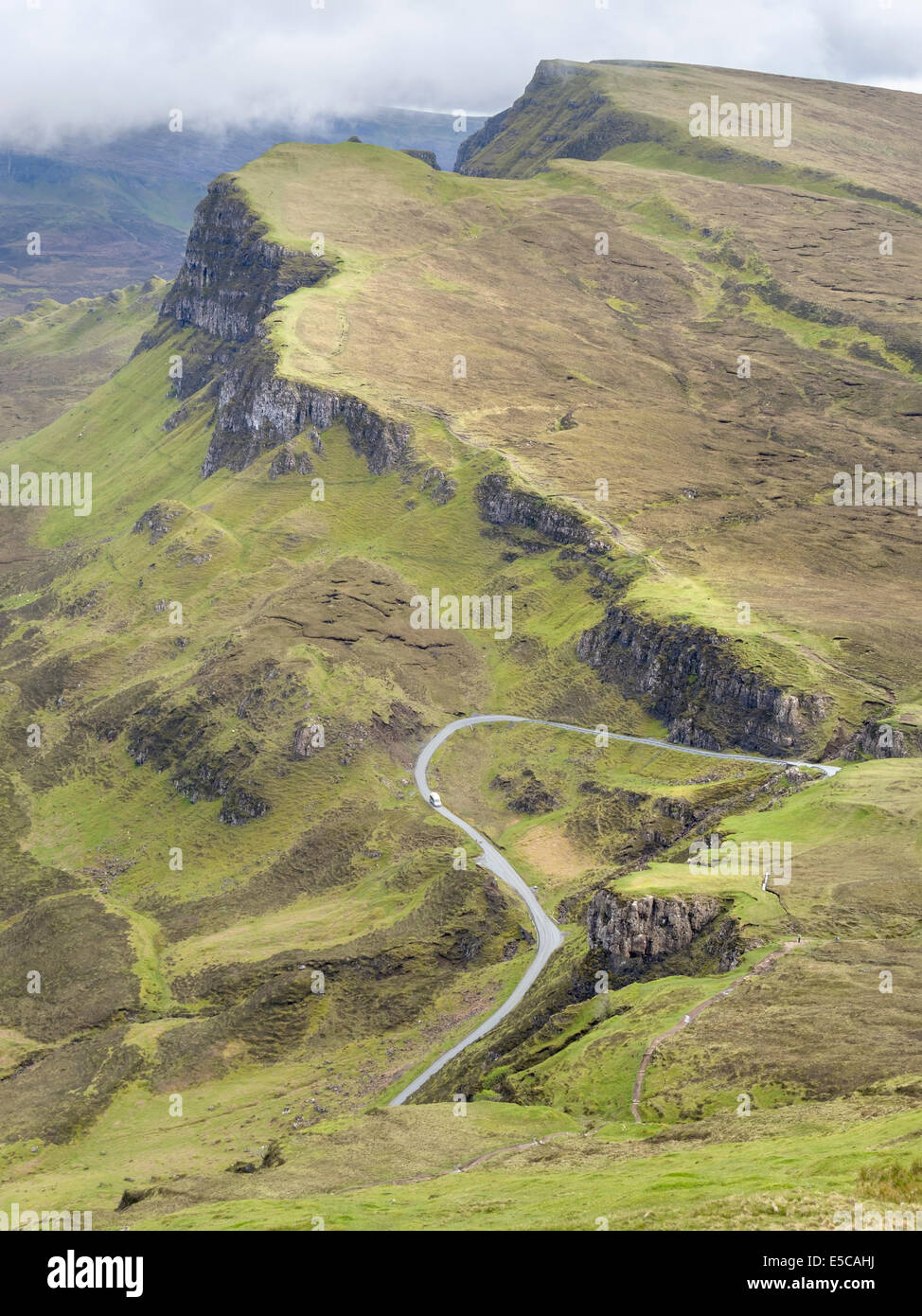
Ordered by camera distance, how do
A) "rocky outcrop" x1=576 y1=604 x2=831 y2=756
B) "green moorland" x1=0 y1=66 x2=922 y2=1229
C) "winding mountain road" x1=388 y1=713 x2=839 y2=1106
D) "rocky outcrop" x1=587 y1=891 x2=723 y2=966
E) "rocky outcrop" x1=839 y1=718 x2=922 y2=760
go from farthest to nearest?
1. "rocky outcrop" x1=576 y1=604 x2=831 y2=756
2. "rocky outcrop" x1=839 y1=718 x2=922 y2=760
3. "winding mountain road" x1=388 y1=713 x2=839 y2=1106
4. "rocky outcrop" x1=587 y1=891 x2=723 y2=966
5. "green moorland" x1=0 y1=66 x2=922 y2=1229

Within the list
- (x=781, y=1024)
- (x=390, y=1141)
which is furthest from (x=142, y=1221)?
(x=781, y=1024)

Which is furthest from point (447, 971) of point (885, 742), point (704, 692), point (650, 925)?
point (885, 742)

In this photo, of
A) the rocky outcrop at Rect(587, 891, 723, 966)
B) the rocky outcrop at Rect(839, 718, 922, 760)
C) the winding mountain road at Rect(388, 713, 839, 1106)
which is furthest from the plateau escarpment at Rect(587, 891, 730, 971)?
the rocky outcrop at Rect(839, 718, 922, 760)

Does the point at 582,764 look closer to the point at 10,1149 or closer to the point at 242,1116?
the point at 242,1116

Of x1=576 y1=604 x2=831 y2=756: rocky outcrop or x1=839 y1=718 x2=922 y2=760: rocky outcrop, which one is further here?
x1=576 y1=604 x2=831 y2=756: rocky outcrop

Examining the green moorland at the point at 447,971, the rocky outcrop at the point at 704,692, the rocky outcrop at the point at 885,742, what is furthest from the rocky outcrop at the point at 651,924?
the rocky outcrop at the point at 704,692

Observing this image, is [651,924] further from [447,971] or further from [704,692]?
[704,692]

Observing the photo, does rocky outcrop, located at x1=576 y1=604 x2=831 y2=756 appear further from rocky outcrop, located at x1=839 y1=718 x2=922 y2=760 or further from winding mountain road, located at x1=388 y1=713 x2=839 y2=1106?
rocky outcrop, located at x1=839 y1=718 x2=922 y2=760
